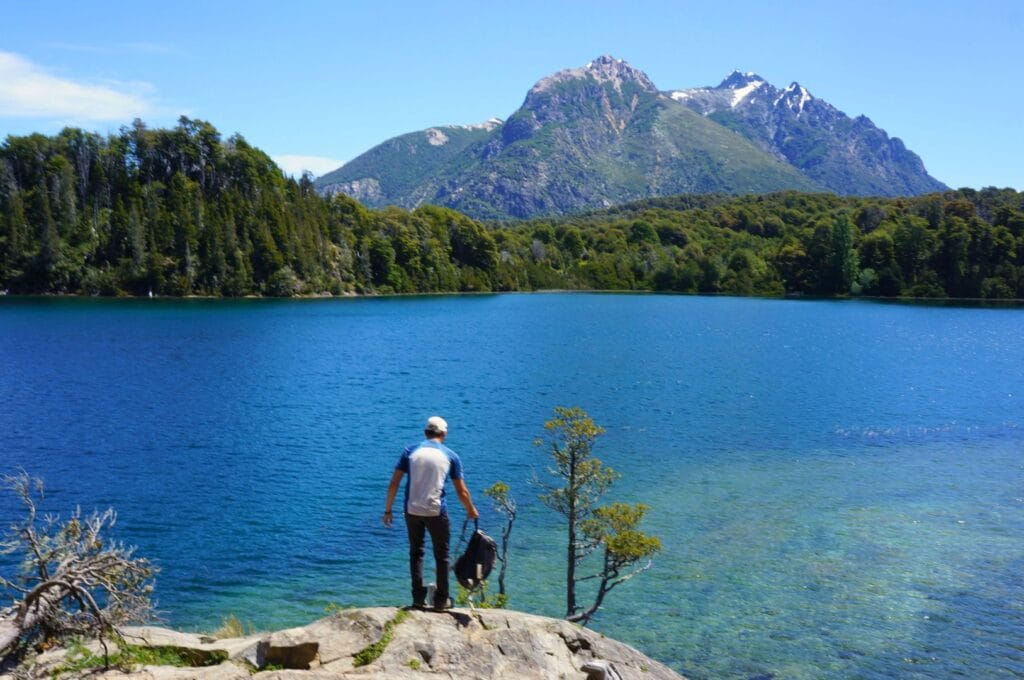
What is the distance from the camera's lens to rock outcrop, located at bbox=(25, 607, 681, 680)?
400 inches

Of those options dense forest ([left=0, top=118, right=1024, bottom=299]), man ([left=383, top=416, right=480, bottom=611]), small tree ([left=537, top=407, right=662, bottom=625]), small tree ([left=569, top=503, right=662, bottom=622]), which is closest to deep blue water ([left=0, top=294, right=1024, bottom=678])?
small tree ([left=537, top=407, right=662, bottom=625])

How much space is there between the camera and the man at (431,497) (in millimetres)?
11281

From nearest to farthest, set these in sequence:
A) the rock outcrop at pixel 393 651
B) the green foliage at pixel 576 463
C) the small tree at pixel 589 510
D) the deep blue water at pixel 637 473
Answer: the rock outcrop at pixel 393 651
the small tree at pixel 589 510
the green foliage at pixel 576 463
the deep blue water at pixel 637 473

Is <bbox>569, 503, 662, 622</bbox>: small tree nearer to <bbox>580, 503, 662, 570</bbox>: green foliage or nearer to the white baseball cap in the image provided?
<bbox>580, 503, 662, 570</bbox>: green foliage

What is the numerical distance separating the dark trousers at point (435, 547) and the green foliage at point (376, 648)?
618 millimetres

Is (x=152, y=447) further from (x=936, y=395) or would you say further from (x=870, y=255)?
(x=870, y=255)

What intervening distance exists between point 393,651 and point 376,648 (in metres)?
0.28

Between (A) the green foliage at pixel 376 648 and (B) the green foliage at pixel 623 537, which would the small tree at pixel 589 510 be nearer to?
(B) the green foliage at pixel 623 537

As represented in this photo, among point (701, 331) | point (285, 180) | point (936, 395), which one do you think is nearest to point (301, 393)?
point (936, 395)

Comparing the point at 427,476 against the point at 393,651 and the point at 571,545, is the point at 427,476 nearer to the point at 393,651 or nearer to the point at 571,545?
the point at 393,651

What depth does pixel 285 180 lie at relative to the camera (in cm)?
18900

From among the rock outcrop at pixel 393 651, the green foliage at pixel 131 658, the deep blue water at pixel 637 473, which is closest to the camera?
the rock outcrop at pixel 393 651

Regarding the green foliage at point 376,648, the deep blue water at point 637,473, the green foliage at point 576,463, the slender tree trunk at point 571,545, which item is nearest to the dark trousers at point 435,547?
the green foliage at point 376,648

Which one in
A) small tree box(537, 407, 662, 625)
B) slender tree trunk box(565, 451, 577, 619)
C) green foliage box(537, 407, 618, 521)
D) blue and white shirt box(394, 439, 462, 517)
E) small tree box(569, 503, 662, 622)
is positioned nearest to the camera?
blue and white shirt box(394, 439, 462, 517)
